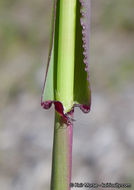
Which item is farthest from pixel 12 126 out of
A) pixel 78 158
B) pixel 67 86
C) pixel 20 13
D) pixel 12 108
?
pixel 67 86

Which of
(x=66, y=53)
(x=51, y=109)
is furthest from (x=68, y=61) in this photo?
(x=51, y=109)

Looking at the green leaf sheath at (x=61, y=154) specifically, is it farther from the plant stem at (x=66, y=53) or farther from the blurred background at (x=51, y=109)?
the blurred background at (x=51, y=109)

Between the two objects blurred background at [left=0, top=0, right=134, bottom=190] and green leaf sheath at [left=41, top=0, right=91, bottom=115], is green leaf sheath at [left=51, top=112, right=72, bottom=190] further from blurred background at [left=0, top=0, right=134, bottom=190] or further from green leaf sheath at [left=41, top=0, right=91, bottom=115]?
blurred background at [left=0, top=0, right=134, bottom=190]

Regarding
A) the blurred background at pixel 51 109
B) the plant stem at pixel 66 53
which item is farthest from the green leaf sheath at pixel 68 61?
the blurred background at pixel 51 109

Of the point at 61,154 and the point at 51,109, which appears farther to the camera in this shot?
the point at 51,109

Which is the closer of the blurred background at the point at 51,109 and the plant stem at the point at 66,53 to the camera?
the plant stem at the point at 66,53

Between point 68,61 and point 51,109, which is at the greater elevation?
point 51,109

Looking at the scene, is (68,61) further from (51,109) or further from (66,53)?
(51,109)

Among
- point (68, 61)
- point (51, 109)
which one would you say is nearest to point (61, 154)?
point (68, 61)
